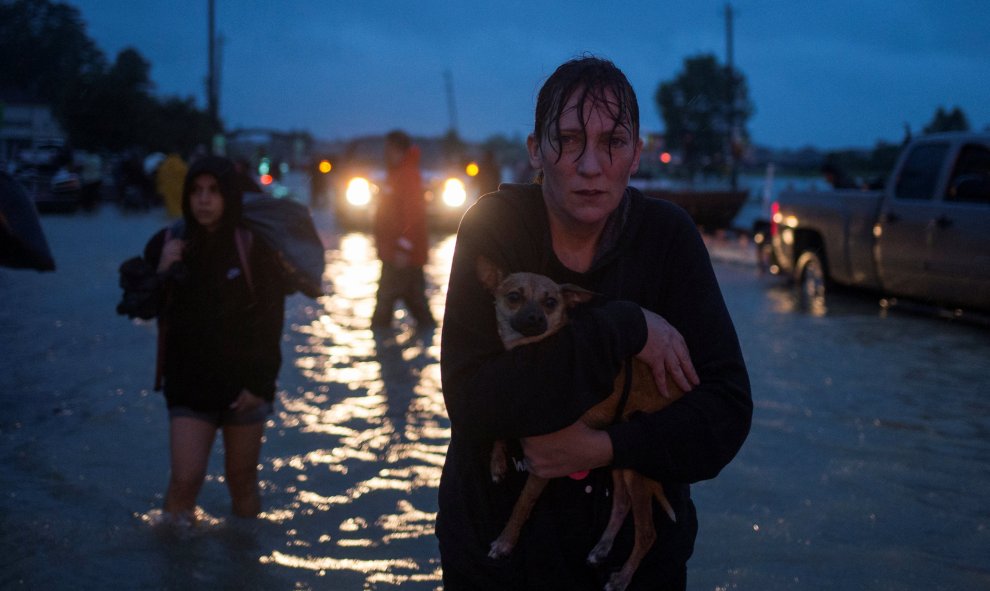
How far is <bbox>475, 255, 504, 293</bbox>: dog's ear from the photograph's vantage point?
228cm

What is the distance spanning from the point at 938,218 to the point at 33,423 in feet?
30.8

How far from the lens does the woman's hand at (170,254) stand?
5.03 m

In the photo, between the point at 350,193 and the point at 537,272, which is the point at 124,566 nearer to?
the point at 537,272

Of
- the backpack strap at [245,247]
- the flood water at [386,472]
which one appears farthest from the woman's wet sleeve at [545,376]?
the backpack strap at [245,247]

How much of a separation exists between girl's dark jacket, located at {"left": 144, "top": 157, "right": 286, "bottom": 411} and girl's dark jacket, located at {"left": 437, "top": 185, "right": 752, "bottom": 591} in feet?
9.26

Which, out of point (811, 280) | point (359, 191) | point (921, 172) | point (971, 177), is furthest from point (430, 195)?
point (971, 177)

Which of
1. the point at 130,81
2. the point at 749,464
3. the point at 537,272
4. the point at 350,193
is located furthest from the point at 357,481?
the point at 130,81

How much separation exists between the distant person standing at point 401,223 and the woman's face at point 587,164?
8895 mm

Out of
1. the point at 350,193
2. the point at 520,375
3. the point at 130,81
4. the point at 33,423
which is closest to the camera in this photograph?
the point at 520,375

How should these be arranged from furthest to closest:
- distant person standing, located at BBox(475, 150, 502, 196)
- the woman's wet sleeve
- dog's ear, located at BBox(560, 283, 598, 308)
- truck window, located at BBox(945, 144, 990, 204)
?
1. distant person standing, located at BBox(475, 150, 502, 196)
2. truck window, located at BBox(945, 144, 990, 204)
3. dog's ear, located at BBox(560, 283, 598, 308)
4. the woman's wet sleeve

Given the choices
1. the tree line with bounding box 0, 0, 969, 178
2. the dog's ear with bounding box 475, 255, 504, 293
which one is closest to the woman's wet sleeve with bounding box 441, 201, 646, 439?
the dog's ear with bounding box 475, 255, 504, 293

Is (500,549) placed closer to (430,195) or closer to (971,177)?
(971,177)

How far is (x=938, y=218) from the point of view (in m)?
11.5

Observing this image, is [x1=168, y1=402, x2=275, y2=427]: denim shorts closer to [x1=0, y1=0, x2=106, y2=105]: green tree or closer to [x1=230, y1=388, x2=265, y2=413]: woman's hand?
[x1=230, y1=388, x2=265, y2=413]: woman's hand
